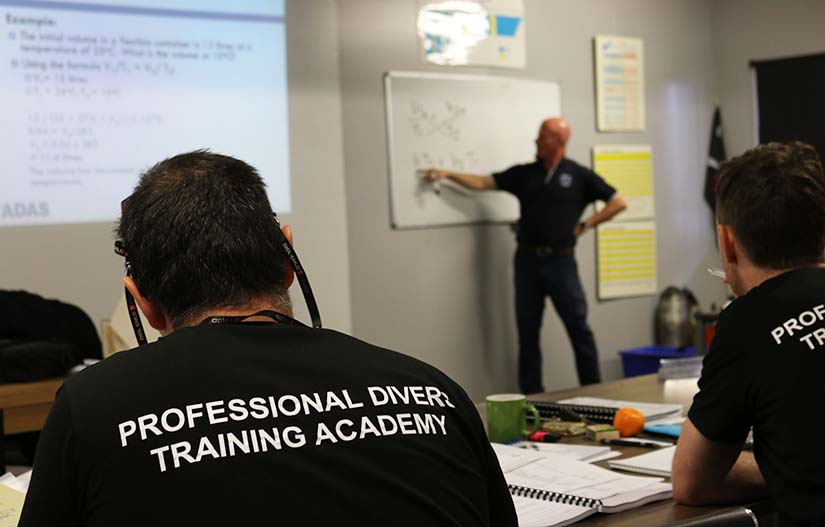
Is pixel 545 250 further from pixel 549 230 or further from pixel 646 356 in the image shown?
pixel 646 356

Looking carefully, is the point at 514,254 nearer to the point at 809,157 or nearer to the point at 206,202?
the point at 809,157

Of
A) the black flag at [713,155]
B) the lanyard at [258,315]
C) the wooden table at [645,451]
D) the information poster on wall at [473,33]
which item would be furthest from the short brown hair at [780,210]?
the black flag at [713,155]

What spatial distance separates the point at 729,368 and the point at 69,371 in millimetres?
1976

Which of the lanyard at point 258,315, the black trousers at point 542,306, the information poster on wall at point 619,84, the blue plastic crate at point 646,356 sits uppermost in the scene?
the information poster on wall at point 619,84

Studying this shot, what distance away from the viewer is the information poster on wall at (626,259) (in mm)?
6422

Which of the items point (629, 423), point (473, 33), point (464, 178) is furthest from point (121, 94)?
point (629, 423)

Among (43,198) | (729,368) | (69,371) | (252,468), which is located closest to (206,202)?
(252,468)

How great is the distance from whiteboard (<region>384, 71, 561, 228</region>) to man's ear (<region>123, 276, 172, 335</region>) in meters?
4.07

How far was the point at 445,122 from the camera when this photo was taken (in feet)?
18.1

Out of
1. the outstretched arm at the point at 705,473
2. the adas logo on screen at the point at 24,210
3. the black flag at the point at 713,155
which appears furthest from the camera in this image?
the black flag at the point at 713,155

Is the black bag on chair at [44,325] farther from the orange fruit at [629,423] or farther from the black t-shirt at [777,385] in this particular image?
the black t-shirt at [777,385]

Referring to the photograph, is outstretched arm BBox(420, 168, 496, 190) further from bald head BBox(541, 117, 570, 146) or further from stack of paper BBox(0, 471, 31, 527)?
stack of paper BBox(0, 471, 31, 527)

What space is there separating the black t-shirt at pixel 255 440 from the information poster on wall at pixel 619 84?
542 centimetres

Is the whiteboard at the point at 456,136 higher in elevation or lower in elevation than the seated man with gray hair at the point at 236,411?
higher
